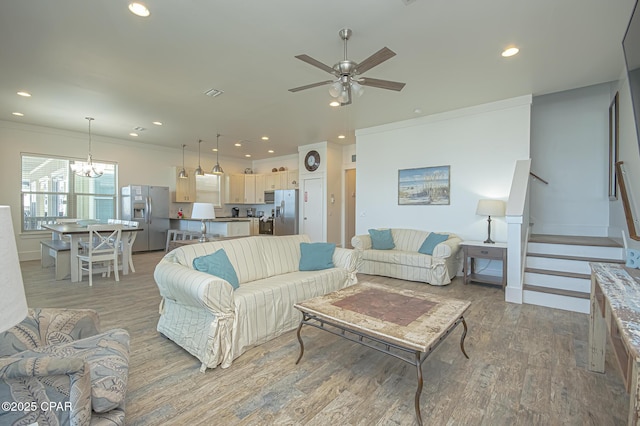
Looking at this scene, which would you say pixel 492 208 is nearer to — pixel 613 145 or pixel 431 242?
pixel 431 242

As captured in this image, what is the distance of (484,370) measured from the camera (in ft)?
7.27

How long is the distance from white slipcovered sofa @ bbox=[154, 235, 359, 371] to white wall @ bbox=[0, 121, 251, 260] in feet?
19.7

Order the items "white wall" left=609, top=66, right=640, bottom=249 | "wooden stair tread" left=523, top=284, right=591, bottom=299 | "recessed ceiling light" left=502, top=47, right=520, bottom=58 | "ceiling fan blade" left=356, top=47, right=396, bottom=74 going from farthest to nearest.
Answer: "wooden stair tread" left=523, top=284, right=591, bottom=299 < "white wall" left=609, top=66, right=640, bottom=249 < "recessed ceiling light" left=502, top=47, right=520, bottom=58 < "ceiling fan blade" left=356, top=47, right=396, bottom=74

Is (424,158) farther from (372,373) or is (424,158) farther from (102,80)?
(102,80)

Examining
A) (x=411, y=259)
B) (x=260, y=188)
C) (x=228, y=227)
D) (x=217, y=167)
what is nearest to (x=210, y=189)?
(x=260, y=188)

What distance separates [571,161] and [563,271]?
2353 mm

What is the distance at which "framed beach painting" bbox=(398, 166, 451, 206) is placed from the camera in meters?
5.37

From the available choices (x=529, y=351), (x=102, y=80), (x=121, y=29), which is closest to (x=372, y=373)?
(x=529, y=351)

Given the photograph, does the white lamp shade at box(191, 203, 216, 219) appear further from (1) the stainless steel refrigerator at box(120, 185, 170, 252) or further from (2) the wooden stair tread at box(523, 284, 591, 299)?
(2) the wooden stair tread at box(523, 284, 591, 299)

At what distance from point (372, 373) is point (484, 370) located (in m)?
0.87

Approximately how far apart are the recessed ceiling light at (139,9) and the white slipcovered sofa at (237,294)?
215 centimetres

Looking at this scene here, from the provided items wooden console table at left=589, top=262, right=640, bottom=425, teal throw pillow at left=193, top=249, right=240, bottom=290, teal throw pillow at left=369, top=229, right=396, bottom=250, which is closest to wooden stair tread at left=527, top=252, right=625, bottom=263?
wooden console table at left=589, top=262, right=640, bottom=425

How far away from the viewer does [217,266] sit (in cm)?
263

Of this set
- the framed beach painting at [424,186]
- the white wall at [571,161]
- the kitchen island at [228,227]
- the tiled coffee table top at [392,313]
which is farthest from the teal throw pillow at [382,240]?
the kitchen island at [228,227]
